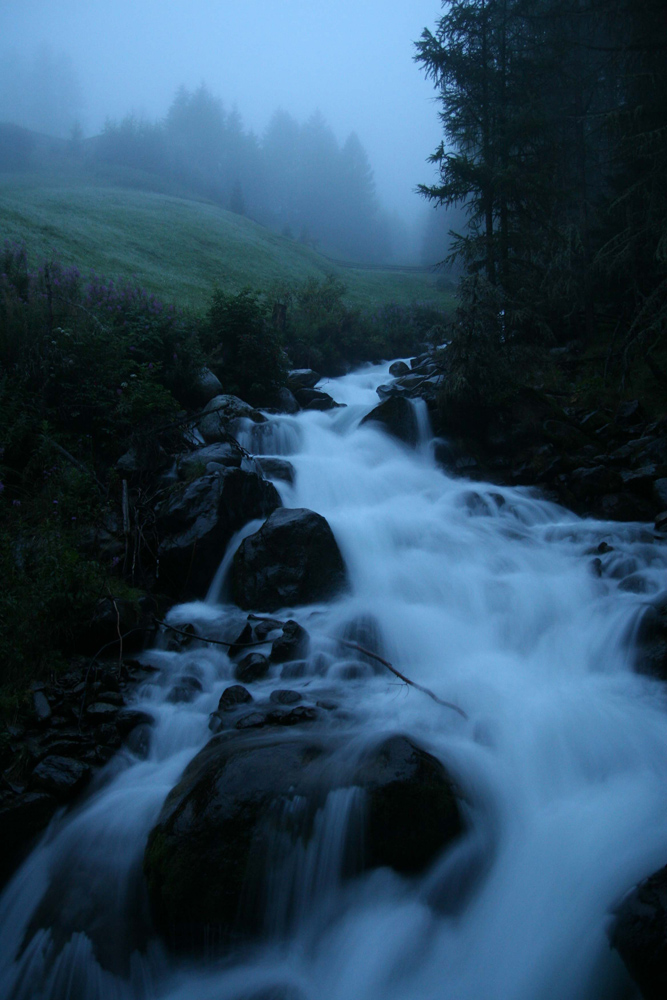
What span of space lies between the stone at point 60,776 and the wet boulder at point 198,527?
2.94m

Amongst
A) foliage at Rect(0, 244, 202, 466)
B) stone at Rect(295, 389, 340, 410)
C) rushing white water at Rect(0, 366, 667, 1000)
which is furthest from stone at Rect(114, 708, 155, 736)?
stone at Rect(295, 389, 340, 410)

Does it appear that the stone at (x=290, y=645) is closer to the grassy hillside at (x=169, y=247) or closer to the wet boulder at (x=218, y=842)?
the wet boulder at (x=218, y=842)

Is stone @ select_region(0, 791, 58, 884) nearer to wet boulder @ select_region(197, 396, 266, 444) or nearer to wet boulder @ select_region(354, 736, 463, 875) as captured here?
wet boulder @ select_region(354, 736, 463, 875)

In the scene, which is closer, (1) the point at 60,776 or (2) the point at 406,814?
(2) the point at 406,814

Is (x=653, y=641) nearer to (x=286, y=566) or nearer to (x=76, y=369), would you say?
(x=286, y=566)

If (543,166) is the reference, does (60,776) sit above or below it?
below

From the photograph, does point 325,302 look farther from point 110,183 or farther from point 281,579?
point 110,183

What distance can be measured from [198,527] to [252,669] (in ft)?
7.94

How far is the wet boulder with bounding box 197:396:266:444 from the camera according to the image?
9.68m

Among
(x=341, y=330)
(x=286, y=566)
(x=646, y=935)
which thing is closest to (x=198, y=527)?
(x=286, y=566)

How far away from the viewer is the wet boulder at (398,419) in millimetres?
12070

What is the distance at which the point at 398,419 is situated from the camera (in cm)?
1213

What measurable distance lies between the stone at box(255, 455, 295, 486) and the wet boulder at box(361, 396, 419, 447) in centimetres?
300

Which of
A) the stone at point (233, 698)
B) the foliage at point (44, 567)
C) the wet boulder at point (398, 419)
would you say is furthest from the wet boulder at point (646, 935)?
the wet boulder at point (398, 419)
